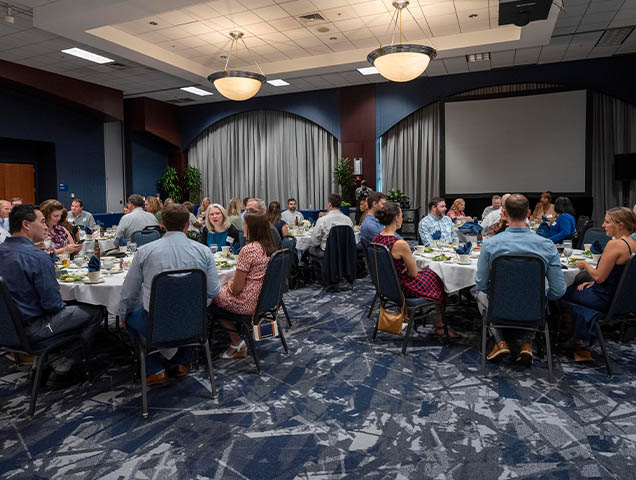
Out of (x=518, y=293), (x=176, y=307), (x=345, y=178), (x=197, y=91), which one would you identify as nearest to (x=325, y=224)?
(x=518, y=293)

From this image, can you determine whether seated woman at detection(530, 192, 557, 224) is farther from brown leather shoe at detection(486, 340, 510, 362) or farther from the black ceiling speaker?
brown leather shoe at detection(486, 340, 510, 362)

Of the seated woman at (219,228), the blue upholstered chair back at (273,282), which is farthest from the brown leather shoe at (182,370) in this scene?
the seated woman at (219,228)

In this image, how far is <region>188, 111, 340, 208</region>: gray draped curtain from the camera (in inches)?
514

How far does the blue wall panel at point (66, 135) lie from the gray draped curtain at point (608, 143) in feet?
39.7

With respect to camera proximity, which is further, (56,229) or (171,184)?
(171,184)

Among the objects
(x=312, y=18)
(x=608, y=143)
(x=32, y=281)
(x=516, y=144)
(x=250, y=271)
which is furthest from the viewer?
(x=516, y=144)

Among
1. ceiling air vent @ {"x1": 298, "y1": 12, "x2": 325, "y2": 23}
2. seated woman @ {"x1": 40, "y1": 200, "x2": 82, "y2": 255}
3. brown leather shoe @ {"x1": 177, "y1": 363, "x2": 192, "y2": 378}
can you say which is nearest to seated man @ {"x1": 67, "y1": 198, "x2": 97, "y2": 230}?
seated woman @ {"x1": 40, "y1": 200, "x2": 82, "y2": 255}

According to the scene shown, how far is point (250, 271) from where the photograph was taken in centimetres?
375

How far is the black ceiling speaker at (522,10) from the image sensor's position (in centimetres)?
577

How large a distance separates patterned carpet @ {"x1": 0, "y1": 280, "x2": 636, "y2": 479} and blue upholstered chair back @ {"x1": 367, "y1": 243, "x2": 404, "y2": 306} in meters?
0.56

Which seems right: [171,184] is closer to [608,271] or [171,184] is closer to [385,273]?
[385,273]

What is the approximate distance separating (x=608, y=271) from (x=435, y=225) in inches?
93.4

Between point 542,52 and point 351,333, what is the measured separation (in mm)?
7869

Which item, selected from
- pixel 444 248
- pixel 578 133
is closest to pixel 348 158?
pixel 578 133
